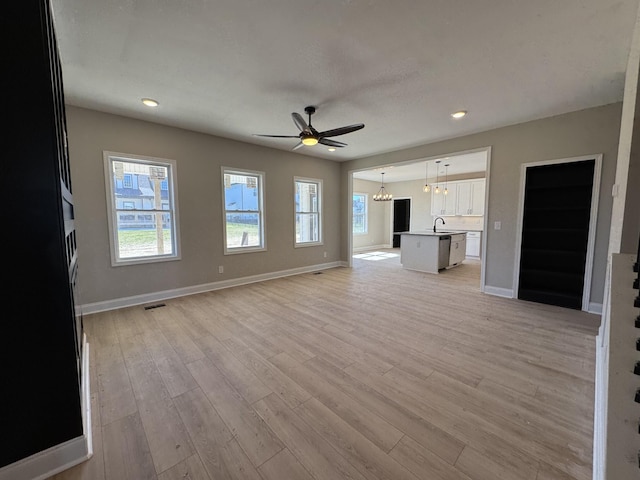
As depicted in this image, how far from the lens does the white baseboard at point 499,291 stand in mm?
4133

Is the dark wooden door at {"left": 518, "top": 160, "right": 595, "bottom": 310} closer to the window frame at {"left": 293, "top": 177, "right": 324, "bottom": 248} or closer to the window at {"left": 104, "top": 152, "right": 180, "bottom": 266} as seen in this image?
the window frame at {"left": 293, "top": 177, "right": 324, "bottom": 248}

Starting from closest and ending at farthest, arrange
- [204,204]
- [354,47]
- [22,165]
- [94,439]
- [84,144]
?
[22,165] → [94,439] → [354,47] → [84,144] → [204,204]

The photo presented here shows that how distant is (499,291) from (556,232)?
1204 mm

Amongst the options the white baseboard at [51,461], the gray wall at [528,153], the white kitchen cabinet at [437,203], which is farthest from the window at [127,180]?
the white kitchen cabinet at [437,203]

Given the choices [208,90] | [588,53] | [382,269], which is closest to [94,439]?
[208,90]

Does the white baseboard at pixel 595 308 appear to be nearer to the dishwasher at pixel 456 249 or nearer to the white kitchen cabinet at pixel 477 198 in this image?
the dishwasher at pixel 456 249

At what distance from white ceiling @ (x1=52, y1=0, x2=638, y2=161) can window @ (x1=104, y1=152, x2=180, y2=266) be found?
0.74 metres

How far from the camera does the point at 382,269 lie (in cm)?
635

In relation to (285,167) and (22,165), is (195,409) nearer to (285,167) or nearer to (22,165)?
(22,165)

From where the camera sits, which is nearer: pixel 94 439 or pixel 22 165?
pixel 22 165

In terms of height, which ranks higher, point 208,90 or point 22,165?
point 208,90

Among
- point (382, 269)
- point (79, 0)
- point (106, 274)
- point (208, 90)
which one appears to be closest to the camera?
point (79, 0)

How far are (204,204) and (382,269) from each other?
4.26 m

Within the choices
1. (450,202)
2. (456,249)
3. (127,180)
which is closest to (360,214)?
(450,202)
